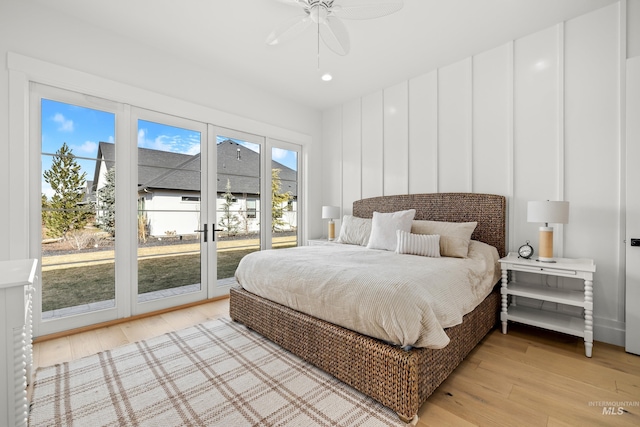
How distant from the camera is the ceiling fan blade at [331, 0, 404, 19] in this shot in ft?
6.59

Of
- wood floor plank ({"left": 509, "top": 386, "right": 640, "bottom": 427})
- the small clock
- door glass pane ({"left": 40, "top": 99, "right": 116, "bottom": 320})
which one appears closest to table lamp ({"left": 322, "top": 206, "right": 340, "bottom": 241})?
the small clock

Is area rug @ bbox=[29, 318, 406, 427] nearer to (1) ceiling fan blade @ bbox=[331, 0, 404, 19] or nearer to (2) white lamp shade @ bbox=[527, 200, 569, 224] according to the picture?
(2) white lamp shade @ bbox=[527, 200, 569, 224]

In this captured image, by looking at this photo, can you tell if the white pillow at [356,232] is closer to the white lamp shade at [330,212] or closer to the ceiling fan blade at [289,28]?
the white lamp shade at [330,212]

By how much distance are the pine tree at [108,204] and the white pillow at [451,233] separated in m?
3.13

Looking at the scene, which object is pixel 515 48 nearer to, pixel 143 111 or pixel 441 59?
pixel 441 59

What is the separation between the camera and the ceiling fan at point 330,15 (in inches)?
81.0

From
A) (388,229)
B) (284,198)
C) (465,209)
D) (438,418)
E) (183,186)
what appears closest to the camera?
(438,418)

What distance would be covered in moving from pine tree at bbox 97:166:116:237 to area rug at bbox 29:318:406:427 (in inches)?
47.6

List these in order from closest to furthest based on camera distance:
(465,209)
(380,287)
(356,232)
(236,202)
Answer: (380,287) < (465,209) < (356,232) < (236,202)

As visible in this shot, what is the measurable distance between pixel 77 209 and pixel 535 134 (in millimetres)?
4499

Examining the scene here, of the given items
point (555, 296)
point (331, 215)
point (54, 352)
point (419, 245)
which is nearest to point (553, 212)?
point (555, 296)

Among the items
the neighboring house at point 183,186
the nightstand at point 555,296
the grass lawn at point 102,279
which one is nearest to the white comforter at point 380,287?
the nightstand at point 555,296

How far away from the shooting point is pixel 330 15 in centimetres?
225

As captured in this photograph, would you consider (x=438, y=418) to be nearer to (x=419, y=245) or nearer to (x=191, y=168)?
(x=419, y=245)
